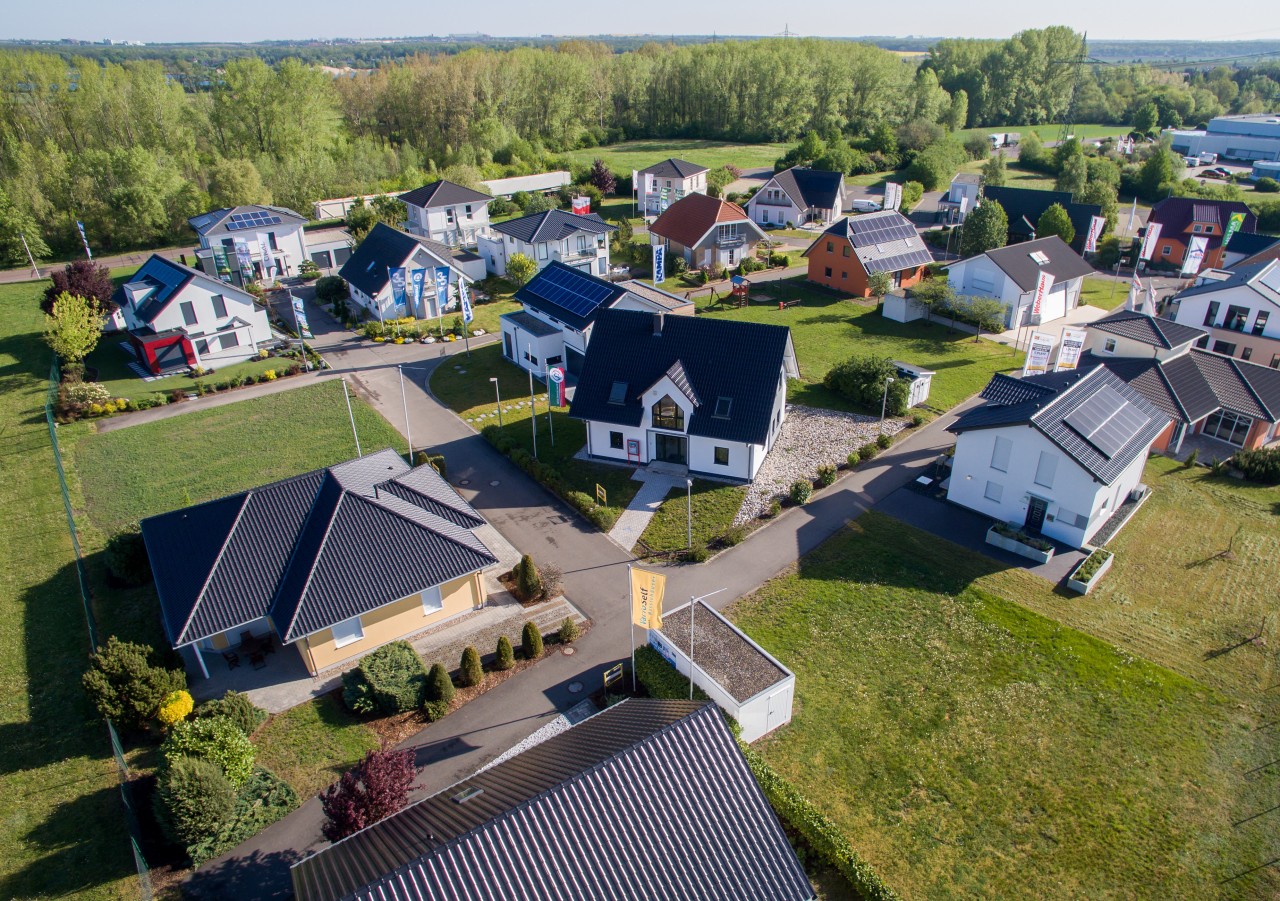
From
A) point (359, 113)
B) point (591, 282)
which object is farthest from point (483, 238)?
point (359, 113)

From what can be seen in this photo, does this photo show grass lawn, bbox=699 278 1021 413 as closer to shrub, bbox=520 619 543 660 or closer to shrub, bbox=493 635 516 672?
shrub, bbox=520 619 543 660

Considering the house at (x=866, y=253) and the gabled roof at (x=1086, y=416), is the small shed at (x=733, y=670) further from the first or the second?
the house at (x=866, y=253)

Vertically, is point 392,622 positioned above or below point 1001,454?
below

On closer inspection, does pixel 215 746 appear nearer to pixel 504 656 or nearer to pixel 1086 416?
pixel 504 656

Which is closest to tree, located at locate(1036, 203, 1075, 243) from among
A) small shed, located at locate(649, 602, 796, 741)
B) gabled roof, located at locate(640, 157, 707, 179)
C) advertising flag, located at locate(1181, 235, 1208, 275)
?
advertising flag, located at locate(1181, 235, 1208, 275)

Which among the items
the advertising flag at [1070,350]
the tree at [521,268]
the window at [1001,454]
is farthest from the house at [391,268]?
the advertising flag at [1070,350]

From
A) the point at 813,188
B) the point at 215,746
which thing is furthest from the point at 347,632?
the point at 813,188
